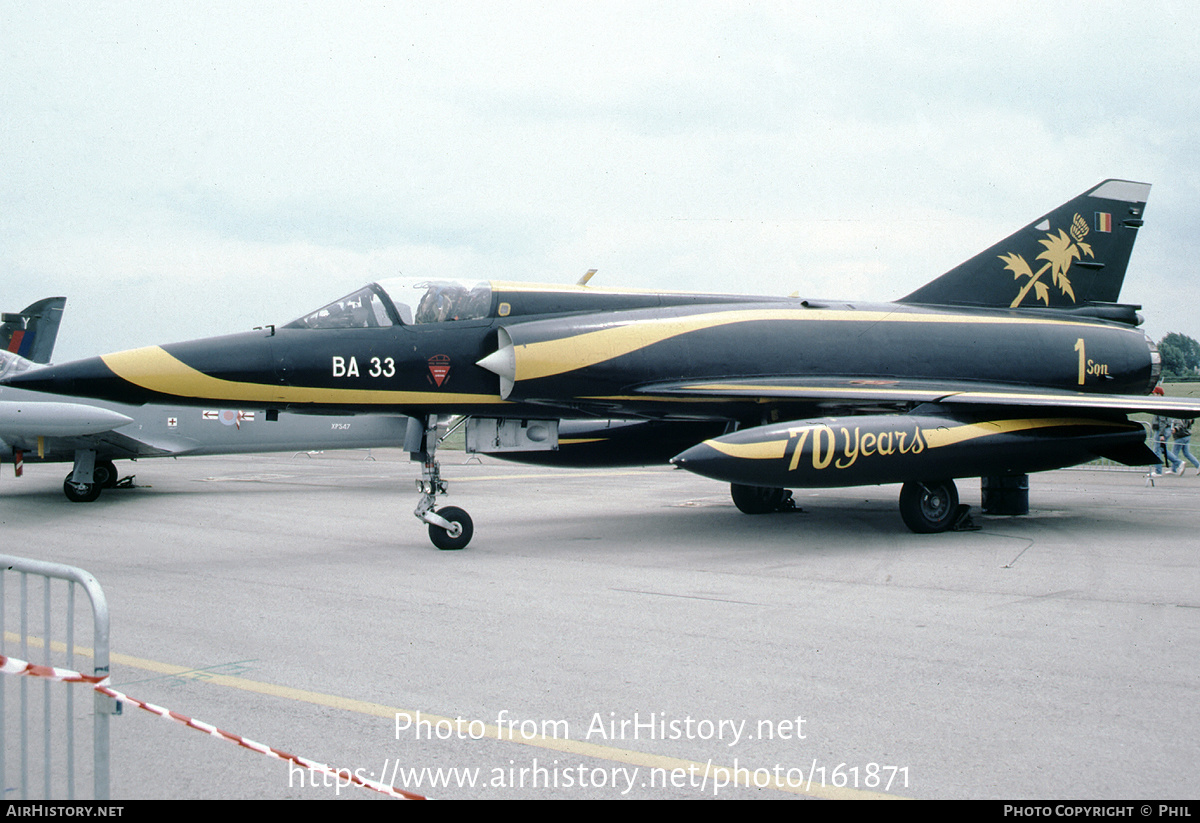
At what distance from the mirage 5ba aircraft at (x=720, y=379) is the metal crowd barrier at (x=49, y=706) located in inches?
140

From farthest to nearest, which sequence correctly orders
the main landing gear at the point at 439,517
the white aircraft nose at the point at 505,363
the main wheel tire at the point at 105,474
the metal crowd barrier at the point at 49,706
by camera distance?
1. the main wheel tire at the point at 105,474
2. the white aircraft nose at the point at 505,363
3. the main landing gear at the point at 439,517
4. the metal crowd barrier at the point at 49,706

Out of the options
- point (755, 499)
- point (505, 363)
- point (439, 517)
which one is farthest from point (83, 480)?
point (755, 499)

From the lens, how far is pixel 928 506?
34.3 ft

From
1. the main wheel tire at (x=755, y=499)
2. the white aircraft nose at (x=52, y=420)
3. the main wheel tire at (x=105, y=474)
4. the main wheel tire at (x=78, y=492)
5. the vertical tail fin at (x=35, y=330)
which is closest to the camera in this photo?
the main wheel tire at (x=755, y=499)

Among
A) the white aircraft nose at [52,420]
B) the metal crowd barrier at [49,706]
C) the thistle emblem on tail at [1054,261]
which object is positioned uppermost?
the thistle emblem on tail at [1054,261]

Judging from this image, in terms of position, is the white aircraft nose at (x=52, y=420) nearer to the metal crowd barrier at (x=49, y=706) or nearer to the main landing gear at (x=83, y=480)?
the main landing gear at (x=83, y=480)

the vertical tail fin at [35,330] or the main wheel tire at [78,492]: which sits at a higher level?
the vertical tail fin at [35,330]

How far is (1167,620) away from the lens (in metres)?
5.98

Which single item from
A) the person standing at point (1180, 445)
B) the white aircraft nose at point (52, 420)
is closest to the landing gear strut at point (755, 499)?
the white aircraft nose at point (52, 420)

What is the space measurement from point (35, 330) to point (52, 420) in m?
17.2

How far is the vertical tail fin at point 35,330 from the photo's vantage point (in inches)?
1071

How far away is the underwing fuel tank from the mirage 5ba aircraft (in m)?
0.02

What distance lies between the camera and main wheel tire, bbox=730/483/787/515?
41.5ft

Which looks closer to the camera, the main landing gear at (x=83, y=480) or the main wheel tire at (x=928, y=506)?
the main wheel tire at (x=928, y=506)
